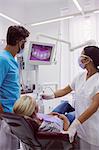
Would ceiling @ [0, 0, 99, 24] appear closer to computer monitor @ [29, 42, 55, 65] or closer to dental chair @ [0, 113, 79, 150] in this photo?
computer monitor @ [29, 42, 55, 65]

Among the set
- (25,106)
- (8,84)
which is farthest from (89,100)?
(8,84)

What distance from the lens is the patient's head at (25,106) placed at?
1.58m

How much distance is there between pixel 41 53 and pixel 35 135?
7.38 ft

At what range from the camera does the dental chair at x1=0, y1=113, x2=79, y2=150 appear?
1372 millimetres

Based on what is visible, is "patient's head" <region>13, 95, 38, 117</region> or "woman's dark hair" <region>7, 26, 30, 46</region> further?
"woman's dark hair" <region>7, 26, 30, 46</region>

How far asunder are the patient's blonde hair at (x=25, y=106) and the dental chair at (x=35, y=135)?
12 cm

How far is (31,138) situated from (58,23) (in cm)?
464

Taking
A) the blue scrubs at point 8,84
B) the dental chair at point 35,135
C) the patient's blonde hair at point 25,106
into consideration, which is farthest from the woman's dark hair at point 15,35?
the dental chair at point 35,135

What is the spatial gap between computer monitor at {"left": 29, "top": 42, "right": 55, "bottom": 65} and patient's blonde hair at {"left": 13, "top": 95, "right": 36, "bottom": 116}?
1.92 metres

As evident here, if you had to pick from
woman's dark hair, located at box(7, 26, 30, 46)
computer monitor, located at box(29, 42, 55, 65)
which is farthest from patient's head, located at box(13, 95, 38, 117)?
computer monitor, located at box(29, 42, 55, 65)

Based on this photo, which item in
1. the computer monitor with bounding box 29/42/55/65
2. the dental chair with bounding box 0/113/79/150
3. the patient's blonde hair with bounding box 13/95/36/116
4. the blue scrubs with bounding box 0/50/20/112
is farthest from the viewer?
the computer monitor with bounding box 29/42/55/65

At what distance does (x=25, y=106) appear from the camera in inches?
63.6

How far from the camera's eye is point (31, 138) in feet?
4.78

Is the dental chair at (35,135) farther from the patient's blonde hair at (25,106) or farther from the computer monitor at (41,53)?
the computer monitor at (41,53)
